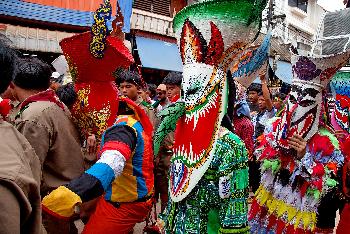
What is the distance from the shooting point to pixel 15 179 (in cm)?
116

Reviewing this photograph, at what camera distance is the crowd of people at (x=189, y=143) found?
2.14 metres

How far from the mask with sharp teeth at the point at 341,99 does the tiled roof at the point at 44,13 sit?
9.41 metres

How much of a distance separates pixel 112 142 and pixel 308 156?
1.65 meters

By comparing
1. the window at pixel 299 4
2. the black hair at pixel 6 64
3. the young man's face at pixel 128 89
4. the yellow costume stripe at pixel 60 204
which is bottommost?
the young man's face at pixel 128 89

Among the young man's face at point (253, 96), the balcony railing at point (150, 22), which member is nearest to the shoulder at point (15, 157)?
the young man's face at point (253, 96)

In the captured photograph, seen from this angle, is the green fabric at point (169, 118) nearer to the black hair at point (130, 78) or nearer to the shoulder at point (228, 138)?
the shoulder at point (228, 138)

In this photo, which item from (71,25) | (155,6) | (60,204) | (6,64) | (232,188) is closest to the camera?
(6,64)

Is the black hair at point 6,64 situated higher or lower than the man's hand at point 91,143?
higher

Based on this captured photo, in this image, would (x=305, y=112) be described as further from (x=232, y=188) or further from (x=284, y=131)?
(x=232, y=188)

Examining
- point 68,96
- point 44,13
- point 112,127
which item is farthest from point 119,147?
point 44,13

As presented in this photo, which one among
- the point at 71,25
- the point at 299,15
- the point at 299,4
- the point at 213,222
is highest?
the point at 299,4

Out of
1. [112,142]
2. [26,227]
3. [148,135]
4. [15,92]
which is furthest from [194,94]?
[15,92]

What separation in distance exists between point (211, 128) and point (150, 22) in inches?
490

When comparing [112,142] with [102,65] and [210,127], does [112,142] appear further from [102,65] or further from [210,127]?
[102,65]
